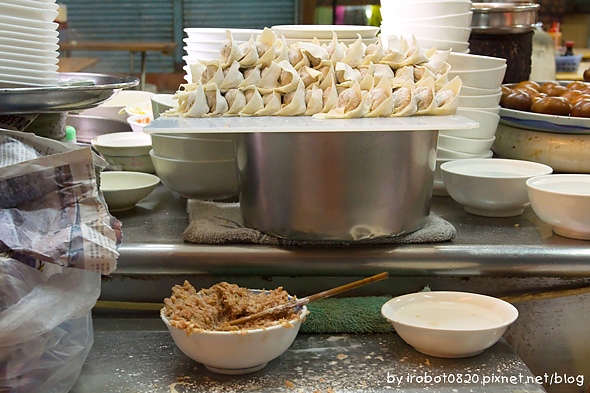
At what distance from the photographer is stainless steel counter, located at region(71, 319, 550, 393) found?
136 centimetres

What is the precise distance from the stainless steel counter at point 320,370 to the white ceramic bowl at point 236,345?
4 cm

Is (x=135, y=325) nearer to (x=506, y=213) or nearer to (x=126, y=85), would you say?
(x=126, y=85)

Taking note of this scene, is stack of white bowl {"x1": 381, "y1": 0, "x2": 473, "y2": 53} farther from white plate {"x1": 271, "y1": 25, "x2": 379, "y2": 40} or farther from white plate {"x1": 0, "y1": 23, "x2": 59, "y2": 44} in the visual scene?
white plate {"x1": 0, "y1": 23, "x2": 59, "y2": 44}

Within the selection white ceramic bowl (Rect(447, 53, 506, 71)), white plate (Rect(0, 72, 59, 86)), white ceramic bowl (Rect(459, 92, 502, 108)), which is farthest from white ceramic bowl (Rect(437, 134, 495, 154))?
white plate (Rect(0, 72, 59, 86))

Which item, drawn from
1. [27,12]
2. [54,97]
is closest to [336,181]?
[54,97]

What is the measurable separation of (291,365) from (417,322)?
274 mm

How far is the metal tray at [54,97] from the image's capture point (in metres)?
1.26

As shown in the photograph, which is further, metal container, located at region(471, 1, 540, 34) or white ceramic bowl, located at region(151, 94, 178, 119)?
metal container, located at region(471, 1, 540, 34)

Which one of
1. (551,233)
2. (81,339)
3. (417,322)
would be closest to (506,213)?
(551,233)

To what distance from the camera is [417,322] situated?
1.47 metres

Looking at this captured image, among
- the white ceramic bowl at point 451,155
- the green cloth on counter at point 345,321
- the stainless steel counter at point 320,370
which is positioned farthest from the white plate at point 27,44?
the white ceramic bowl at point 451,155

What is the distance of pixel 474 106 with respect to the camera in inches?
83.4

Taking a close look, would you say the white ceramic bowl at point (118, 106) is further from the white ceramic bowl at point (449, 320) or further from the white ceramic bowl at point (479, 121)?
the white ceramic bowl at point (449, 320)

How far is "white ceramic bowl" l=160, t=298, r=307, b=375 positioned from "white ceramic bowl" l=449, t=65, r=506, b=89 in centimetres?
103
